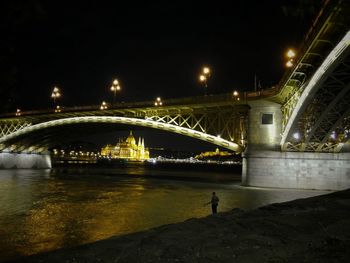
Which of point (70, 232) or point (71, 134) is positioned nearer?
point (70, 232)

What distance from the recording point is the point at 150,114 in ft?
160

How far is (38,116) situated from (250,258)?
58711 mm

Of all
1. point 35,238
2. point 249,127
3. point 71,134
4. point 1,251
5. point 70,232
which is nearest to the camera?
point 1,251

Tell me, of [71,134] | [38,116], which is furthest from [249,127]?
[71,134]

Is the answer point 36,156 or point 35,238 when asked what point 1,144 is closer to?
point 36,156

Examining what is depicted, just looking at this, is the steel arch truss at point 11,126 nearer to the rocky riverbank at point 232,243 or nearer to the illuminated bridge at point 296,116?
the illuminated bridge at point 296,116

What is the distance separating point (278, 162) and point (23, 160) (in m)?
57.1

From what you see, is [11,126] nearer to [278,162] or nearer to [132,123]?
[132,123]

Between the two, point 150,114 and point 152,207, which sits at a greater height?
point 150,114

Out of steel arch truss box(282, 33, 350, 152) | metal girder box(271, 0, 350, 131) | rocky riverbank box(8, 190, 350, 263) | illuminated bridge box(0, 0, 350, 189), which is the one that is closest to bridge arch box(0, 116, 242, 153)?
illuminated bridge box(0, 0, 350, 189)

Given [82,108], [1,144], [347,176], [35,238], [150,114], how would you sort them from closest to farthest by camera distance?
[35,238] → [347,176] → [150,114] → [82,108] → [1,144]

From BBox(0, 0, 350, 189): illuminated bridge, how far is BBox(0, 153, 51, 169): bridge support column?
92.7 feet

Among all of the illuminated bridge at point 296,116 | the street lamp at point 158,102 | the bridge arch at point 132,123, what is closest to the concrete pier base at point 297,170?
the illuminated bridge at point 296,116

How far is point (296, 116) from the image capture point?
29.3m
